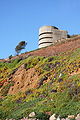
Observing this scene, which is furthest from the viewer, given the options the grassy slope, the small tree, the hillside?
the small tree

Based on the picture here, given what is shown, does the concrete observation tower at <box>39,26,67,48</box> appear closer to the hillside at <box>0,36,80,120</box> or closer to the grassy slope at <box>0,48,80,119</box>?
the hillside at <box>0,36,80,120</box>

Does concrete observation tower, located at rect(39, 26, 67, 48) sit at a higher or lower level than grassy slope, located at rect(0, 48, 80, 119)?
higher

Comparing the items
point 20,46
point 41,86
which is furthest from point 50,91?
point 20,46

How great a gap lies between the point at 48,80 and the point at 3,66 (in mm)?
9934

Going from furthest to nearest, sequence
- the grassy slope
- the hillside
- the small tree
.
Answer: the small tree, the hillside, the grassy slope

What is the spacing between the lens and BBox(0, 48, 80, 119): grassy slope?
1655 cm

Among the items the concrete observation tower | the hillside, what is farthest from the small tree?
the hillside

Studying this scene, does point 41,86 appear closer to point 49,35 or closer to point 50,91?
point 50,91

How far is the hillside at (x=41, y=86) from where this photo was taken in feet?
55.2

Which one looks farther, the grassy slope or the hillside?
the hillside

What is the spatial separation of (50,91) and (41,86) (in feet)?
7.83

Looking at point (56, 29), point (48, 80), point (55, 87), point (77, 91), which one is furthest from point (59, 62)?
point (56, 29)

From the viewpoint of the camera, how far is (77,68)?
22328mm

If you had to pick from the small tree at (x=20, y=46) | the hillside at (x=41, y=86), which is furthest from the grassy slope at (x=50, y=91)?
the small tree at (x=20, y=46)
